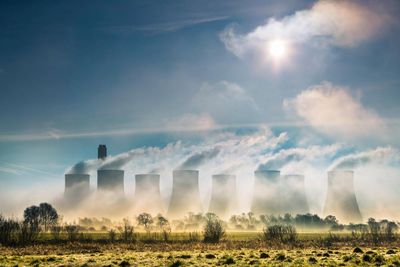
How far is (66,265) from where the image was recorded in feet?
95.0

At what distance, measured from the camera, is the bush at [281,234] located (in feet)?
214

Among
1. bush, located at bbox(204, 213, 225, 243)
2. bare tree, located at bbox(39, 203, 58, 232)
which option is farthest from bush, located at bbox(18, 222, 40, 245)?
bare tree, located at bbox(39, 203, 58, 232)

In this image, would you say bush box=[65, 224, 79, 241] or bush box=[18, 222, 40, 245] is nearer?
bush box=[18, 222, 40, 245]

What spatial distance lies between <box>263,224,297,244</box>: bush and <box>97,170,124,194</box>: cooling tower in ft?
335

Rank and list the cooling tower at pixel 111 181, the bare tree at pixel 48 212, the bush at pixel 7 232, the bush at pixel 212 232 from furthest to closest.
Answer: the bare tree at pixel 48 212
the cooling tower at pixel 111 181
the bush at pixel 212 232
the bush at pixel 7 232

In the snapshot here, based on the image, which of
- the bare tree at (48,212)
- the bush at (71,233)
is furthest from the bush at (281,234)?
the bare tree at (48,212)

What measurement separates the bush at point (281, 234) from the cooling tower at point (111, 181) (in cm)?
10217

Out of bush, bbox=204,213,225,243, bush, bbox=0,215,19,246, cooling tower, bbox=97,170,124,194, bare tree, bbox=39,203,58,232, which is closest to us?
bush, bbox=0,215,19,246

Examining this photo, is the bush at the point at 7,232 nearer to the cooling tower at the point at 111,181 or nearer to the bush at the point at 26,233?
the bush at the point at 26,233

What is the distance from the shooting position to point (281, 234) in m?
65.9

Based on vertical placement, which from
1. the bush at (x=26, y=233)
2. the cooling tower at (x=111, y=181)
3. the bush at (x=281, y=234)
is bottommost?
the bush at (x=281, y=234)

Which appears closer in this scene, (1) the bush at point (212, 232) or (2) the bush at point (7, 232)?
(2) the bush at point (7, 232)

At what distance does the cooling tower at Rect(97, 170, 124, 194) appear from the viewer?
161m

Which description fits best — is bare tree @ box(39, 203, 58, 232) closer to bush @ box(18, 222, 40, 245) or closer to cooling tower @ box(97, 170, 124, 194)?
cooling tower @ box(97, 170, 124, 194)
